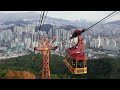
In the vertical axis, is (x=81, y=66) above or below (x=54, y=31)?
below

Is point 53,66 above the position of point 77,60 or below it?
below

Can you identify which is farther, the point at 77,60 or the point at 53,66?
the point at 53,66

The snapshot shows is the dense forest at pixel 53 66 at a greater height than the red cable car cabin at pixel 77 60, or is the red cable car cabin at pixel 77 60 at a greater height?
the red cable car cabin at pixel 77 60

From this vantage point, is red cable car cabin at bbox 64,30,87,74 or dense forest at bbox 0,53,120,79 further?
dense forest at bbox 0,53,120,79

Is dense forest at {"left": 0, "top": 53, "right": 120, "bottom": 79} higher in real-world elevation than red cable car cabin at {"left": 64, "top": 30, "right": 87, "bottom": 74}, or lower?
lower

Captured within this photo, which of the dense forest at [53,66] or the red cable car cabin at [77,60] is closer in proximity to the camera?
the red cable car cabin at [77,60]
